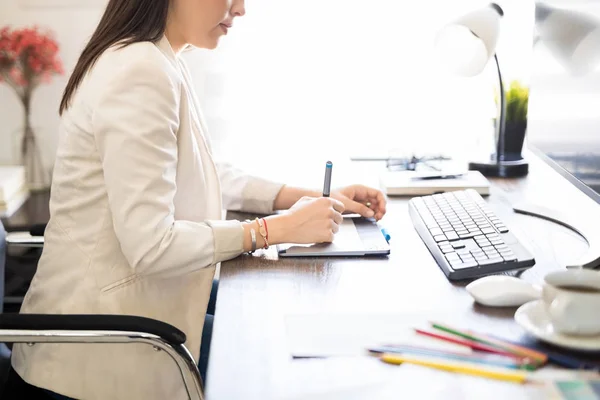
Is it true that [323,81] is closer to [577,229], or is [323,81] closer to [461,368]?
[577,229]

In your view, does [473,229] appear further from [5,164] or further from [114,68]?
[5,164]

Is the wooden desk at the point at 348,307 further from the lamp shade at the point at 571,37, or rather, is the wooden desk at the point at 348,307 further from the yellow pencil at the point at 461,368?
the lamp shade at the point at 571,37

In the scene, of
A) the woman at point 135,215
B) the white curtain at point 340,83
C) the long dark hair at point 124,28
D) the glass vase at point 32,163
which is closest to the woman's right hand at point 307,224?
the woman at point 135,215

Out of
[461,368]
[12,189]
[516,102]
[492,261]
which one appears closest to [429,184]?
[516,102]

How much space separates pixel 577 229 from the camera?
61.1 inches

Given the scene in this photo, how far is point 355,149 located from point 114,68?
131 cm

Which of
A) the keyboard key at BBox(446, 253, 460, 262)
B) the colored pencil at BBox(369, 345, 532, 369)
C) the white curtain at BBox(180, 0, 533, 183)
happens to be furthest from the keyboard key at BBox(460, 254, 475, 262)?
the white curtain at BBox(180, 0, 533, 183)

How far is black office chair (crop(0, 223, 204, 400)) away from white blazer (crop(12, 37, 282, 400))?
0.12m

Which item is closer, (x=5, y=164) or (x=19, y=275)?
(x=19, y=275)

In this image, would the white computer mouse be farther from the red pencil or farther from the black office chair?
the black office chair

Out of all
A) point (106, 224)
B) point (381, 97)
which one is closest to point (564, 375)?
point (106, 224)

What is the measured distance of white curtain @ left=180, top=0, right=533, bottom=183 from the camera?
95.4 inches

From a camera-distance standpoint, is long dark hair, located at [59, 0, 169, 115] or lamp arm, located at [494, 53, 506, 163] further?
lamp arm, located at [494, 53, 506, 163]

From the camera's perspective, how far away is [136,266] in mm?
1316
